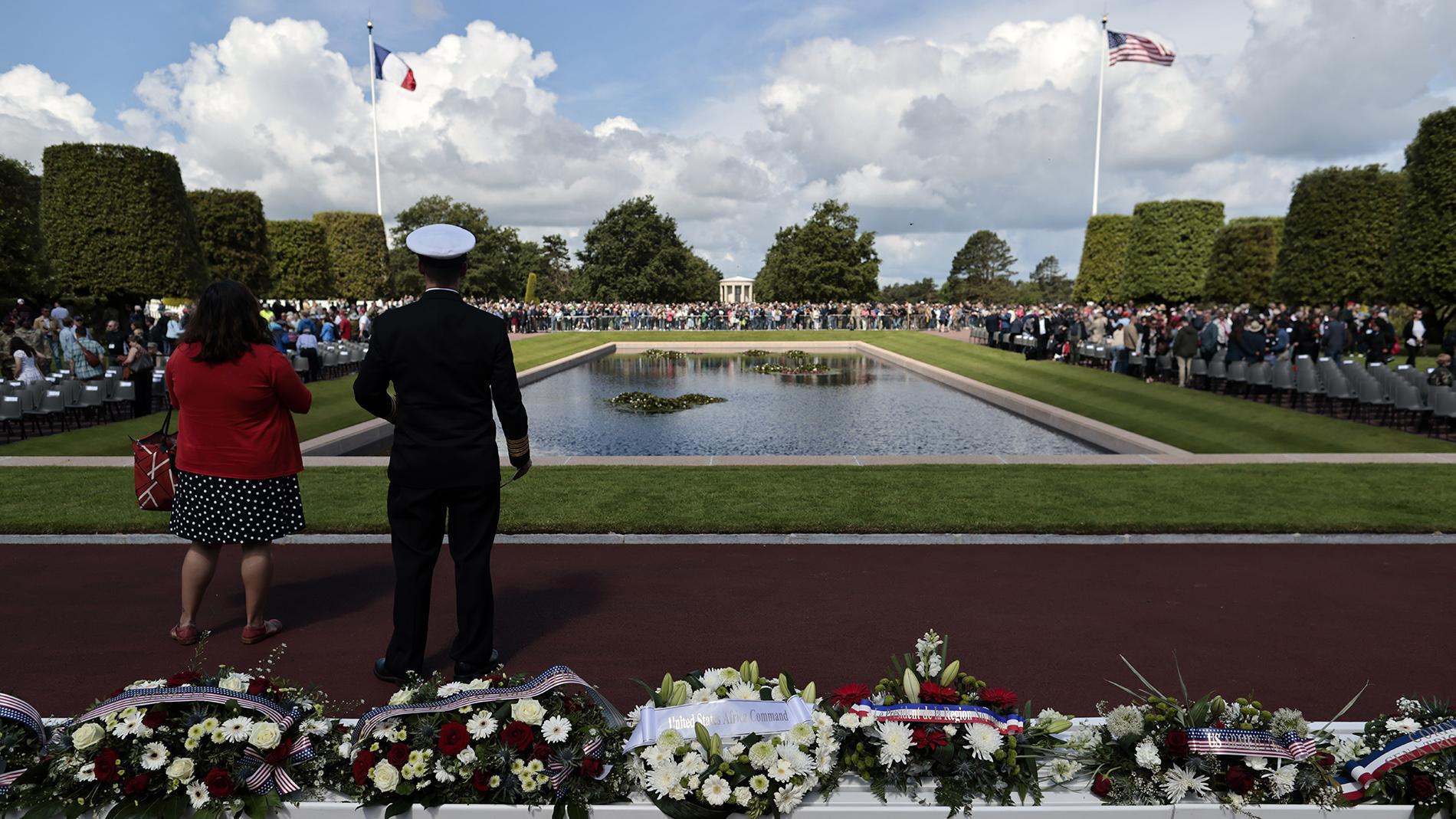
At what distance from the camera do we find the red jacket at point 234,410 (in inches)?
191

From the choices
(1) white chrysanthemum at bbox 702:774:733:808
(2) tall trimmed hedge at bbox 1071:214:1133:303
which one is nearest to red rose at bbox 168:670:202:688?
(1) white chrysanthemum at bbox 702:774:733:808

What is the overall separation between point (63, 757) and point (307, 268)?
63019 mm

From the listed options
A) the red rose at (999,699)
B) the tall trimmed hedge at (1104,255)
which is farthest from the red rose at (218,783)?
the tall trimmed hedge at (1104,255)

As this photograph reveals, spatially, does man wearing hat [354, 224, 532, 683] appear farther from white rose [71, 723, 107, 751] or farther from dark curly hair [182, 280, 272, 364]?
white rose [71, 723, 107, 751]

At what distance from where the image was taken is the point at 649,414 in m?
18.6

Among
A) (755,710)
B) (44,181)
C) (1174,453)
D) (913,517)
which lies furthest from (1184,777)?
(44,181)

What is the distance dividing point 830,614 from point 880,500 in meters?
3.31

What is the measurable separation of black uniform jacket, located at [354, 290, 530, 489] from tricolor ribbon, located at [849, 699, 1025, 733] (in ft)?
6.80

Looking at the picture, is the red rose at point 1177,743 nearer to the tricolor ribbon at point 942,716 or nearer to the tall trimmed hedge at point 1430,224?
the tricolor ribbon at point 942,716

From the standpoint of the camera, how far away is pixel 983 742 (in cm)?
270

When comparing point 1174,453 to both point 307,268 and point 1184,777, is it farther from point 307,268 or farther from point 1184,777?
point 307,268

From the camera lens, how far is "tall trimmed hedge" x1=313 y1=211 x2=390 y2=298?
214 feet

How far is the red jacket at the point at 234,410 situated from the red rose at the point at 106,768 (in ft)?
7.71

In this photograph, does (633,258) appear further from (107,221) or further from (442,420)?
(442,420)
